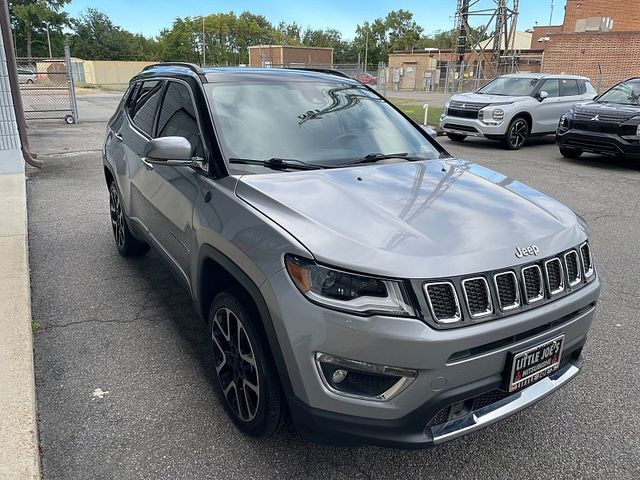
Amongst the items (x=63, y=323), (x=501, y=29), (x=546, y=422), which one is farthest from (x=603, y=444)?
(x=501, y=29)

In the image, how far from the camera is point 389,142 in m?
3.57

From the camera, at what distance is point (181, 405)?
2.94 m

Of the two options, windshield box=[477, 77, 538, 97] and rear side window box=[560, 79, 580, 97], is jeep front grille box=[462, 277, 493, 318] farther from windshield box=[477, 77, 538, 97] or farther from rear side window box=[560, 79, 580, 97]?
rear side window box=[560, 79, 580, 97]

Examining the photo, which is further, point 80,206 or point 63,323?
point 80,206

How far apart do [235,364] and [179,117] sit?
5.91 ft

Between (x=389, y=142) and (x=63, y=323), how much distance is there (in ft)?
8.77

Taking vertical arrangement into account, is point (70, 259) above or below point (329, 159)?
below

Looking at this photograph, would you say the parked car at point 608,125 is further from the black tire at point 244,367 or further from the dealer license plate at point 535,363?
the black tire at point 244,367

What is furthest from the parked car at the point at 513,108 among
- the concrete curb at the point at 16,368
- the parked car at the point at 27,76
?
the parked car at the point at 27,76

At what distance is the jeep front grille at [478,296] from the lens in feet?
6.86

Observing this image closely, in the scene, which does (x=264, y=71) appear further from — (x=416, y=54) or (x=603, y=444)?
(x=416, y=54)

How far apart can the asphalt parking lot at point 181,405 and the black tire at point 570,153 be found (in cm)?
661

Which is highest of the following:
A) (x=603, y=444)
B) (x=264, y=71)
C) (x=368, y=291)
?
(x=264, y=71)

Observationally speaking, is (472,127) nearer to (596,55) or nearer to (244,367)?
(244,367)
